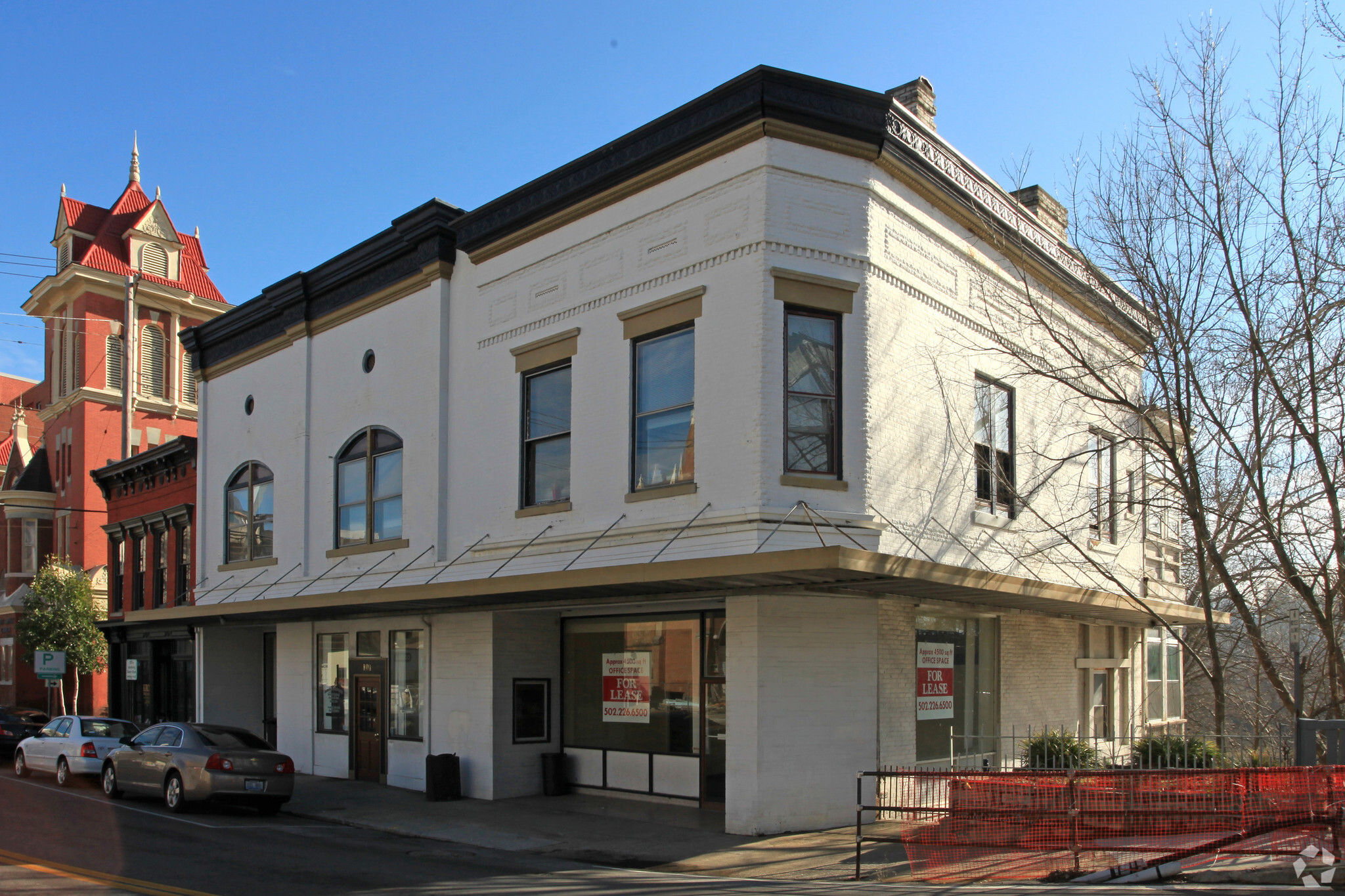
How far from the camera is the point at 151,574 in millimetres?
28672

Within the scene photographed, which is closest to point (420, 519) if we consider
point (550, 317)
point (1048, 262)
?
point (550, 317)

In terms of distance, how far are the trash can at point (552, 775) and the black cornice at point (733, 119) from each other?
8.58 meters

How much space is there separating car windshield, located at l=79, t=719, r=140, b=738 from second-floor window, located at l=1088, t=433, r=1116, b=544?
17.9 metres

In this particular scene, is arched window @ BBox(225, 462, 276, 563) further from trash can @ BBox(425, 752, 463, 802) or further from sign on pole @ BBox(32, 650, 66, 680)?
trash can @ BBox(425, 752, 463, 802)

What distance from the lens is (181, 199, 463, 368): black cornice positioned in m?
18.1

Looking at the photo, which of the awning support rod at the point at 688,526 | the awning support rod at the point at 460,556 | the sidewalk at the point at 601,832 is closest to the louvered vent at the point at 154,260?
the sidewalk at the point at 601,832

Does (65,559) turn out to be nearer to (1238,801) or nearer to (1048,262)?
(1048,262)

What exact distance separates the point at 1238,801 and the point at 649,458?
788 cm

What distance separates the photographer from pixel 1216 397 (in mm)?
14492

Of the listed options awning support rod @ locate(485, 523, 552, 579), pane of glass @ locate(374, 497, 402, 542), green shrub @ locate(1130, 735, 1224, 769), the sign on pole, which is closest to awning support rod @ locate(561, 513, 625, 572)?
awning support rod @ locate(485, 523, 552, 579)

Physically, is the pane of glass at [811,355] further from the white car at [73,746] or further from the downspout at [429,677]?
the white car at [73,746]

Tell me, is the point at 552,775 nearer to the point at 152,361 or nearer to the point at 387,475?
the point at 387,475

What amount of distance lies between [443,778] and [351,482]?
20.6 feet

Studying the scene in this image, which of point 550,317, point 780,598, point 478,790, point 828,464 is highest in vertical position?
point 550,317
